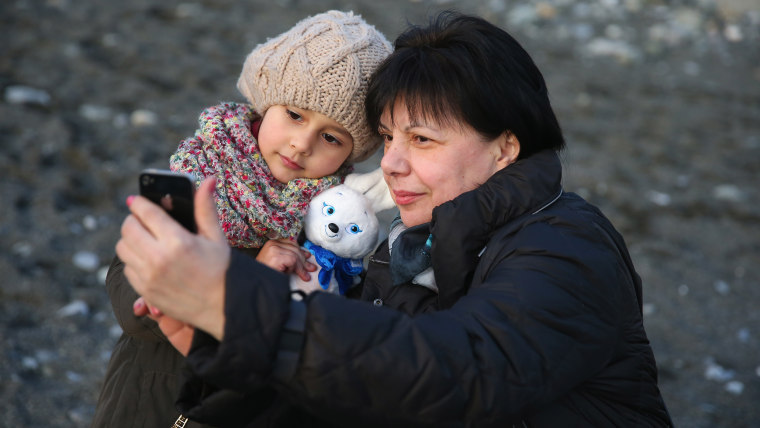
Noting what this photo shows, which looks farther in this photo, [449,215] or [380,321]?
[449,215]

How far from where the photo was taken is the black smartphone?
4.97ft

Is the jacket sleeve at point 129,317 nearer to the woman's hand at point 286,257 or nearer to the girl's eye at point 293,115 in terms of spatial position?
the woman's hand at point 286,257

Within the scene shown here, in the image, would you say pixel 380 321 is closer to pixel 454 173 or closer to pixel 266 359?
pixel 266 359

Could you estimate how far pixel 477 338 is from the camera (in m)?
1.51

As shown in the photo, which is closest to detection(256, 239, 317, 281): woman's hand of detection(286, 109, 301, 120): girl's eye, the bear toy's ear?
the bear toy's ear

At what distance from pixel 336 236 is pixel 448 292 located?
469 mm

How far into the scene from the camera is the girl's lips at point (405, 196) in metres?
2.22

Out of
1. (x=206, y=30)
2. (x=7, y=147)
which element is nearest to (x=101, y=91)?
(x=7, y=147)

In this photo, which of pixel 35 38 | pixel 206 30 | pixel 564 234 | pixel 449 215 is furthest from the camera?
pixel 206 30

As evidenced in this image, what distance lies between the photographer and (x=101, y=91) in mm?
5855

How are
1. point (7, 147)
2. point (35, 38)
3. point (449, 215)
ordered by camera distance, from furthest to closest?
point (35, 38)
point (7, 147)
point (449, 215)

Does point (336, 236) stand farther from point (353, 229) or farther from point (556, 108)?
point (556, 108)

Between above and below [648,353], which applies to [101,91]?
below

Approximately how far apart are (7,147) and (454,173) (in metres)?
3.92
